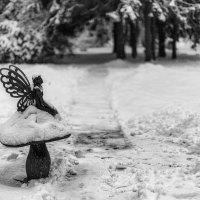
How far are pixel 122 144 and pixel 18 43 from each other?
49.8 feet

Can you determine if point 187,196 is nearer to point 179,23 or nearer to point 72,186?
point 72,186

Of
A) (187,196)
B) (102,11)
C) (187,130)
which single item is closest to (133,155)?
(187,130)

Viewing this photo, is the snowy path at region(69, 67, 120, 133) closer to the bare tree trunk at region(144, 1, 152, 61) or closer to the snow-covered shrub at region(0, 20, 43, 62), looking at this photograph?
the bare tree trunk at region(144, 1, 152, 61)

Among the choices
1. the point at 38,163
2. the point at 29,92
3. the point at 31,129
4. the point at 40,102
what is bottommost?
the point at 38,163

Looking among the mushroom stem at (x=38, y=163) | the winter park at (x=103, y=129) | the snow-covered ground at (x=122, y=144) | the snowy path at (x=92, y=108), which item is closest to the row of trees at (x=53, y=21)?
the winter park at (x=103, y=129)

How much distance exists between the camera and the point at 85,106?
532 inches

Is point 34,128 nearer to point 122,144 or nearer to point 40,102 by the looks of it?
point 40,102

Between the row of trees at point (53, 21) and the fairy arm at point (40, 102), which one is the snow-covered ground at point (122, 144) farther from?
the row of trees at point (53, 21)

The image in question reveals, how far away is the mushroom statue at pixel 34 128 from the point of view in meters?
6.58

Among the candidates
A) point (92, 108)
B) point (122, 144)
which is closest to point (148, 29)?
point (92, 108)

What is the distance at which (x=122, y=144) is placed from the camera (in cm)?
934

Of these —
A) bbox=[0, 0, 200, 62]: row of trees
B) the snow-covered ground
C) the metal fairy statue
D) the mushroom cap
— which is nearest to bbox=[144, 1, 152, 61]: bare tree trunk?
bbox=[0, 0, 200, 62]: row of trees

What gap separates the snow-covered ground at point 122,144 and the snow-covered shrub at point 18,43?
639 centimetres

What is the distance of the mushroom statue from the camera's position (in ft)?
21.6
